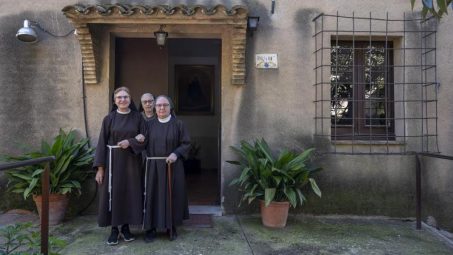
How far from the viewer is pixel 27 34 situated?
17.3ft

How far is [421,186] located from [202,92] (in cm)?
616

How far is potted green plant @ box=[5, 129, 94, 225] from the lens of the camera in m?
4.95

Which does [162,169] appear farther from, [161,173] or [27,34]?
[27,34]

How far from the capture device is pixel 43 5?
5.65 metres

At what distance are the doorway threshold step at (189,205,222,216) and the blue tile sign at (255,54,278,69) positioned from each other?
7.18 feet

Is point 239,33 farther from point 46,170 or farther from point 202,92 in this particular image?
point 202,92

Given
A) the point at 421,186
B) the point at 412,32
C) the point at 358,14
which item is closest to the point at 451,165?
the point at 421,186

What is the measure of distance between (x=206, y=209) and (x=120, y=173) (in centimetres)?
183

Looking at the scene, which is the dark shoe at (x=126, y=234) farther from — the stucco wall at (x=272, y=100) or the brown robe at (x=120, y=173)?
the stucco wall at (x=272, y=100)

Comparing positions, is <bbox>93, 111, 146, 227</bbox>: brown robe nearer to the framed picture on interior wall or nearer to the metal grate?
the metal grate

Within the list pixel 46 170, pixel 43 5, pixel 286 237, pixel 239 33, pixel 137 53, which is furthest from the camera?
pixel 137 53

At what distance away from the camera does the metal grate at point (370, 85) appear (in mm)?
5707

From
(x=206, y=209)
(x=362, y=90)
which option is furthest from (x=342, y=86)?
(x=206, y=209)

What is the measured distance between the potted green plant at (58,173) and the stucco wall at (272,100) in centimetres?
47
